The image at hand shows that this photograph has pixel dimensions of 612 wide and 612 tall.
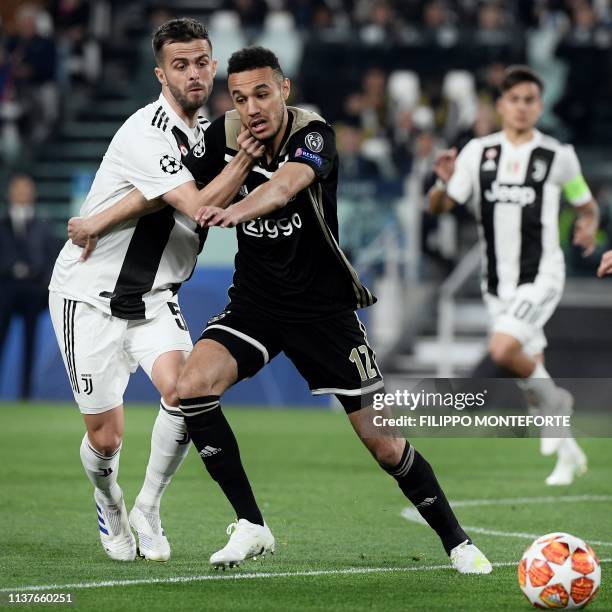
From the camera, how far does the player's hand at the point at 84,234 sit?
6844 mm

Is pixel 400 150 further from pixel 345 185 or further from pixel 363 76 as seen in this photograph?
pixel 363 76

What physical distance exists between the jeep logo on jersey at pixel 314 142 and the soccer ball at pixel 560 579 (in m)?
2.00

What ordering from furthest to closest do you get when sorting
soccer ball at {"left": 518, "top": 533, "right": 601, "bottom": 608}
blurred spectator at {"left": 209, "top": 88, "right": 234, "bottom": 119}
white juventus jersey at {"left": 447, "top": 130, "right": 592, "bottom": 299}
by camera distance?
blurred spectator at {"left": 209, "top": 88, "right": 234, "bottom": 119} → white juventus jersey at {"left": 447, "top": 130, "right": 592, "bottom": 299} → soccer ball at {"left": 518, "top": 533, "right": 601, "bottom": 608}

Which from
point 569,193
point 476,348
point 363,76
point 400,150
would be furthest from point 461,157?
point 363,76

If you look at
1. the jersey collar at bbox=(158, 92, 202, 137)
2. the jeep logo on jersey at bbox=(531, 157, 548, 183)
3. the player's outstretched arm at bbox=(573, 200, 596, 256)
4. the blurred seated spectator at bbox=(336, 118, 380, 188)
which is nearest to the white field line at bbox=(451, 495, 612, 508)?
the player's outstretched arm at bbox=(573, 200, 596, 256)

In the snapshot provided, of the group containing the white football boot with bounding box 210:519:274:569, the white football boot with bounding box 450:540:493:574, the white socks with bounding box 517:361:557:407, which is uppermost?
the white football boot with bounding box 210:519:274:569

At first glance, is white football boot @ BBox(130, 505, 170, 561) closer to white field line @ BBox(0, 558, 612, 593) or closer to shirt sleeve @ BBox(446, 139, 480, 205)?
white field line @ BBox(0, 558, 612, 593)

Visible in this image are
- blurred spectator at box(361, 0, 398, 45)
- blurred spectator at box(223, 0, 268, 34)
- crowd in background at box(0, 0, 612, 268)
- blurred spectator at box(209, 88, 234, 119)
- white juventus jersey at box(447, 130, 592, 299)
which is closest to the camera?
white juventus jersey at box(447, 130, 592, 299)

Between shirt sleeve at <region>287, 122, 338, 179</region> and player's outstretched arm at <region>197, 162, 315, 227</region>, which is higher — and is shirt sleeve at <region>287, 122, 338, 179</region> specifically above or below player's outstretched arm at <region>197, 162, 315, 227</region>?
above

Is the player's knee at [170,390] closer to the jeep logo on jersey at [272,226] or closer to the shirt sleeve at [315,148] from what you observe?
the jeep logo on jersey at [272,226]

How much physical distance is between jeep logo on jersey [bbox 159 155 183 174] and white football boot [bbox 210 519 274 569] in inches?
64.0

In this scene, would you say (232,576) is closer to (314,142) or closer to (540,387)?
(314,142)

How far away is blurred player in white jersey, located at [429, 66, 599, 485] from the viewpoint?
10.6 m

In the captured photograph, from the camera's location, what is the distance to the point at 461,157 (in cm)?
1109
